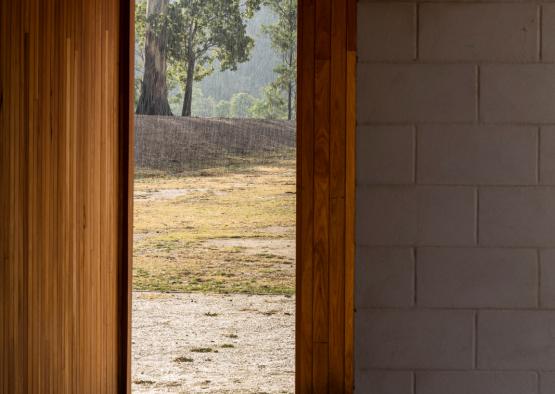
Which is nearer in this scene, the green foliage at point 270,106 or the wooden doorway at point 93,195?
the wooden doorway at point 93,195

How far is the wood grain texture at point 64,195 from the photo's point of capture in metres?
1.22

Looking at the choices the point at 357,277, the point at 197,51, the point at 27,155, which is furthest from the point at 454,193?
the point at 27,155

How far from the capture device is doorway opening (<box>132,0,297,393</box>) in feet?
6.89

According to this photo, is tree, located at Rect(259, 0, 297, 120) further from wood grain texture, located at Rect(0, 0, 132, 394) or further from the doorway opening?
wood grain texture, located at Rect(0, 0, 132, 394)

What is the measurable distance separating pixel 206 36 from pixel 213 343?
0.92 meters

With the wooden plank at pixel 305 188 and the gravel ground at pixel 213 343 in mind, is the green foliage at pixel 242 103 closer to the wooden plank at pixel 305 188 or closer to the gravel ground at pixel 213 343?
the wooden plank at pixel 305 188

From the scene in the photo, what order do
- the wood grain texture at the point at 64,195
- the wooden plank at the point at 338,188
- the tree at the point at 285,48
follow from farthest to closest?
the tree at the point at 285,48
the wooden plank at the point at 338,188
the wood grain texture at the point at 64,195

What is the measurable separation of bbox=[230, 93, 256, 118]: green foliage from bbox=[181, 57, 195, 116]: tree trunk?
13 centimetres

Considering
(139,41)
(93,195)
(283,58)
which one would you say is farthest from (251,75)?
(93,195)

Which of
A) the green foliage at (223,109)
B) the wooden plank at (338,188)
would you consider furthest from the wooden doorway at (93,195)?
the green foliage at (223,109)

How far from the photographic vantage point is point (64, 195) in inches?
60.1

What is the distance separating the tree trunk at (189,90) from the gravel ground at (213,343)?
1.81 ft

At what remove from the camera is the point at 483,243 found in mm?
1956

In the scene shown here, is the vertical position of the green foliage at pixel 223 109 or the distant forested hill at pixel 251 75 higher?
the distant forested hill at pixel 251 75
